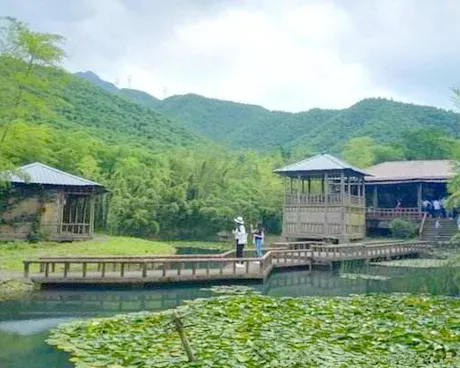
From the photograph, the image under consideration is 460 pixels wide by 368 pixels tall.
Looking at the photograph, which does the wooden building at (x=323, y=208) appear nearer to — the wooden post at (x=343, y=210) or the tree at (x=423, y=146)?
the wooden post at (x=343, y=210)

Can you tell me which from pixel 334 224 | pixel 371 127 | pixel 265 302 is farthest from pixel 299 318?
pixel 371 127

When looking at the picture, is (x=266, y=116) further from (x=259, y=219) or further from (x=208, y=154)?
(x=259, y=219)

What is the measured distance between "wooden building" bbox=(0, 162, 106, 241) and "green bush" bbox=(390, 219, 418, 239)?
16091 mm

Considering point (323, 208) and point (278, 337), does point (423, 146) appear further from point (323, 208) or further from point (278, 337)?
point (278, 337)

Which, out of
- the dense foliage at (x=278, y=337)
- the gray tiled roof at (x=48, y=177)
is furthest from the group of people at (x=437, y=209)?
the dense foliage at (x=278, y=337)

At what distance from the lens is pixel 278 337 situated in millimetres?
7766

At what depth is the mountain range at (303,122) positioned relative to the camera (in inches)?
2285

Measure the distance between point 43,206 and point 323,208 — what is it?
1313cm

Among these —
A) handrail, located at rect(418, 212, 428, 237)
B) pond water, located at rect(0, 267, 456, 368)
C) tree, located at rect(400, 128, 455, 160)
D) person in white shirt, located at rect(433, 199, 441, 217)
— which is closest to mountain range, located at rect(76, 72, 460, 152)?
tree, located at rect(400, 128, 455, 160)

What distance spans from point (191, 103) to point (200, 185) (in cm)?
5117

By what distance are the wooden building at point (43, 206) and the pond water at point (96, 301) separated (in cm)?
1017

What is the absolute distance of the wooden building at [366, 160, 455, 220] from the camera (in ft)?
100

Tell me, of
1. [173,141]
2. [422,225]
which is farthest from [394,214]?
[173,141]

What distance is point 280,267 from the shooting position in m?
19.2
